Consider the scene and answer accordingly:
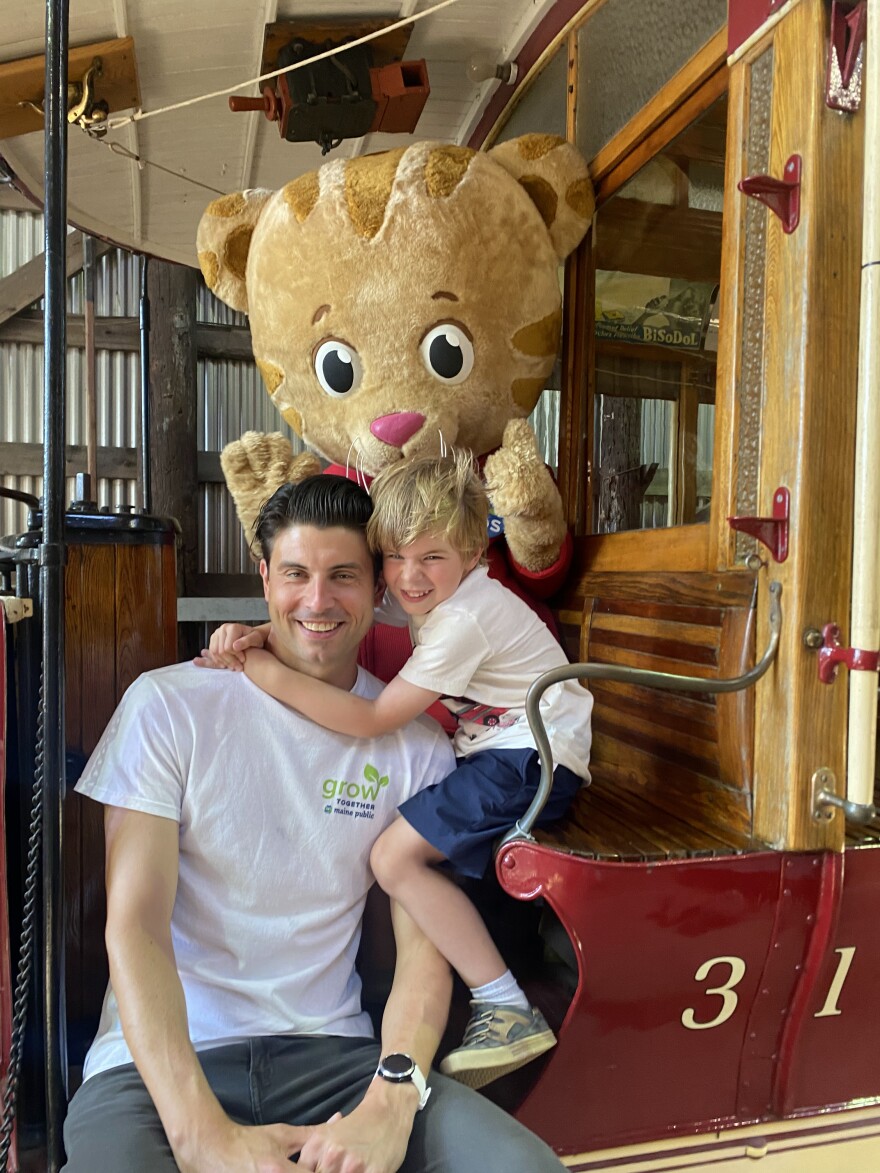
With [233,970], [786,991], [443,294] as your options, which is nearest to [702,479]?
[443,294]

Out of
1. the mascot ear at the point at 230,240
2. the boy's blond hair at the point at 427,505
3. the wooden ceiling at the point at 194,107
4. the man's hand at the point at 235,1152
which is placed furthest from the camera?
the mascot ear at the point at 230,240

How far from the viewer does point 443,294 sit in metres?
1.99

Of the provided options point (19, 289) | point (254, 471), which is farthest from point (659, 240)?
point (19, 289)

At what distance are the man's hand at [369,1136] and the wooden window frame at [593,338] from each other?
3.31 ft

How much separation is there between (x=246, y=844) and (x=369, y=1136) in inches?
17.7

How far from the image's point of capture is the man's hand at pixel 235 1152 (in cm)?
115

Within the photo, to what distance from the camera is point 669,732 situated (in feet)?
5.59

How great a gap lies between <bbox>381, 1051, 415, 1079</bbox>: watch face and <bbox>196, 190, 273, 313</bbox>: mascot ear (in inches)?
67.9

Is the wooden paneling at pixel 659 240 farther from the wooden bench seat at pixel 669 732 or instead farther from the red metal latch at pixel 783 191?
the wooden bench seat at pixel 669 732

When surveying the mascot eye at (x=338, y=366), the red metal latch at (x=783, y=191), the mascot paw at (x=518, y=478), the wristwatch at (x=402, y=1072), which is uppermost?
the red metal latch at (x=783, y=191)

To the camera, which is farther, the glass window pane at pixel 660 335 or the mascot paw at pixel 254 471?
the mascot paw at pixel 254 471

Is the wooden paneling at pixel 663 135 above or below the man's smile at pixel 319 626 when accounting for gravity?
above

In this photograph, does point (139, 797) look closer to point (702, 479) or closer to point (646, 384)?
point (702, 479)

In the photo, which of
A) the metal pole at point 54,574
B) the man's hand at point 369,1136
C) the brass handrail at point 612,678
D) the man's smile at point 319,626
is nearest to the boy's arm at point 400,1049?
the man's hand at point 369,1136
